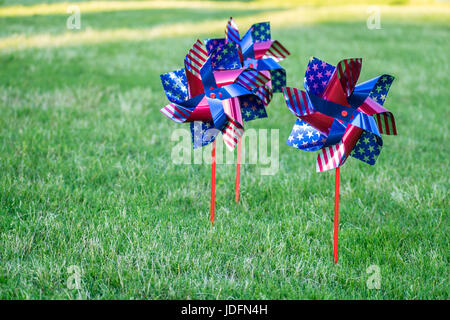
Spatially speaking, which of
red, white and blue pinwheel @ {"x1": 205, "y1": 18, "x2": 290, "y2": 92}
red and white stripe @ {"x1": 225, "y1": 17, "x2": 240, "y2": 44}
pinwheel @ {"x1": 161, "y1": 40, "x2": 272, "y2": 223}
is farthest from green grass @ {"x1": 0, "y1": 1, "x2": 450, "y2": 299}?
red and white stripe @ {"x1": 225, "y1": 17, "x2": 240, "y2": 44}

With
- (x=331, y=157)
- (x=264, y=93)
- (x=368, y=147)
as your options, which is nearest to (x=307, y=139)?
(x=331, y=157)

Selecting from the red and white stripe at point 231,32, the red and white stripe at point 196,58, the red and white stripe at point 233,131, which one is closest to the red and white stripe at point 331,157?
the red and white stripe at point 233,131

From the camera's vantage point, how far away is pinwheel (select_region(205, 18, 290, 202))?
340cm

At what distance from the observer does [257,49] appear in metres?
3.64

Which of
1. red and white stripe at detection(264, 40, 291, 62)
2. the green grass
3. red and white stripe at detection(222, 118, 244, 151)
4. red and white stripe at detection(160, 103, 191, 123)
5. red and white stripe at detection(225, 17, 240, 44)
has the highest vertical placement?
red and white stripe at detection(225, 17, 240, 44)

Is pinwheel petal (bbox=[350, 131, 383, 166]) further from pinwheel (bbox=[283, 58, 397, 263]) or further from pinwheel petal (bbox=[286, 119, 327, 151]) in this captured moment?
pinwheel petal (bbox=[286, 119, 327, 151])

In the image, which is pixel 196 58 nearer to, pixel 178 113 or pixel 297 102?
pixel 178 113

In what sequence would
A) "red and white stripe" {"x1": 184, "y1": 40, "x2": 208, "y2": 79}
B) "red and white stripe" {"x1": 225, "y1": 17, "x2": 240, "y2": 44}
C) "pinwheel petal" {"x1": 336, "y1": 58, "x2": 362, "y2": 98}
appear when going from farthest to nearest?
"red and white stripe" {"x1": 225, "y1": 17, "x2": 240, "y2": 44}
"red and white stripe" {"x1": 184, "y1": 40, "x2": 208, "y2": 79}
"pinwheel petal" {"x1": 336, "y1": 58, "x2": 362, "y2": 98}

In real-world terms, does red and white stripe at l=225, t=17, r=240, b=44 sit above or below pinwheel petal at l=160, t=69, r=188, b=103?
above

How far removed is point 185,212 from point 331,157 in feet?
4.90

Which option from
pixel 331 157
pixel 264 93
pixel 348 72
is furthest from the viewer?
pixel 264 93

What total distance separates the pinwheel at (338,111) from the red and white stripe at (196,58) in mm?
748

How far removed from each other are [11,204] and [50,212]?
0.40 m

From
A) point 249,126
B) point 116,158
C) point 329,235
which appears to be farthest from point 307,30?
point 329,235
